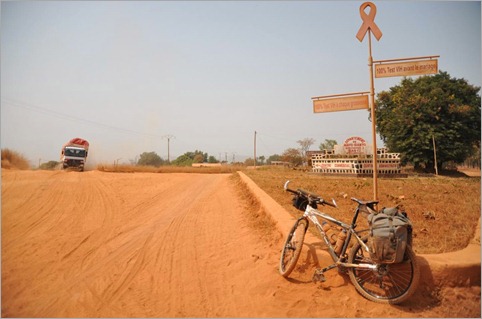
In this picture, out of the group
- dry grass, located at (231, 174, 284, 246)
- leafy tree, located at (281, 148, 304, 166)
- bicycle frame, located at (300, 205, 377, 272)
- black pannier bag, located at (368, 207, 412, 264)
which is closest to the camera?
black pannier bag, located at (368, 207, 412, 264)

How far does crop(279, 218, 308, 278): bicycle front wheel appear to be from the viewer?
348 centimetres

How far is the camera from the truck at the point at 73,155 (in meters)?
22.5

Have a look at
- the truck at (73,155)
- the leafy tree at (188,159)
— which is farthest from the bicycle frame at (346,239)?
the leafy tree at (188,159)

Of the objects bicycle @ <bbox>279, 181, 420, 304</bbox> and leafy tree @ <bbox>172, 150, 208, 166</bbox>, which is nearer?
bicycle @ <bbox>279, 181, 420, 304</bbox>

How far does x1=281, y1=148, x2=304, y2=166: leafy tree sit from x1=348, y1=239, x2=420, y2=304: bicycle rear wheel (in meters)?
48.3

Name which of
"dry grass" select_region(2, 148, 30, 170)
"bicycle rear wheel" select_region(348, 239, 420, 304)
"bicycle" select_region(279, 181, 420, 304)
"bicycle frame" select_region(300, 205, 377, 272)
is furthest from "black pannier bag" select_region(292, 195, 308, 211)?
"dry grass" select_region(2, 148, 30, 170)

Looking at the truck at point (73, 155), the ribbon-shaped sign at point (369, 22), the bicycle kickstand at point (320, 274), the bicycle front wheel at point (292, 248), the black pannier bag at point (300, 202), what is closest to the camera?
the bicycle kickstand at point (320, 274)

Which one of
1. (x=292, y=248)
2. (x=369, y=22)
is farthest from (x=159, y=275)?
(x=369, y=22)

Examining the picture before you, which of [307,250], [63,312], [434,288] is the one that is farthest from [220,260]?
[434,288]

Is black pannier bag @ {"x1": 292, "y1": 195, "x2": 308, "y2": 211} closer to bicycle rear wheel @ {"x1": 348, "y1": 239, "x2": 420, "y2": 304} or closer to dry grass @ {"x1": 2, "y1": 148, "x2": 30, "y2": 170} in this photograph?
bicycle rear wheel @ {"x1": 348, "y1": 239, "x2": 420, "y2": 304}

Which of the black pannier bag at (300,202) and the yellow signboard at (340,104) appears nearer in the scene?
the black pannier bag at (300,202)

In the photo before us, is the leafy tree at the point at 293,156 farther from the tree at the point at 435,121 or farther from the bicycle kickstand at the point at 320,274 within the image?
the bicycle kickstand at the point at 320,274

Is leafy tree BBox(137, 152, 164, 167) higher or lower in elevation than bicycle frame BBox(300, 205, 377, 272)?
higher

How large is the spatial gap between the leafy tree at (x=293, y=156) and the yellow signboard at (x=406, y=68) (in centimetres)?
4551
